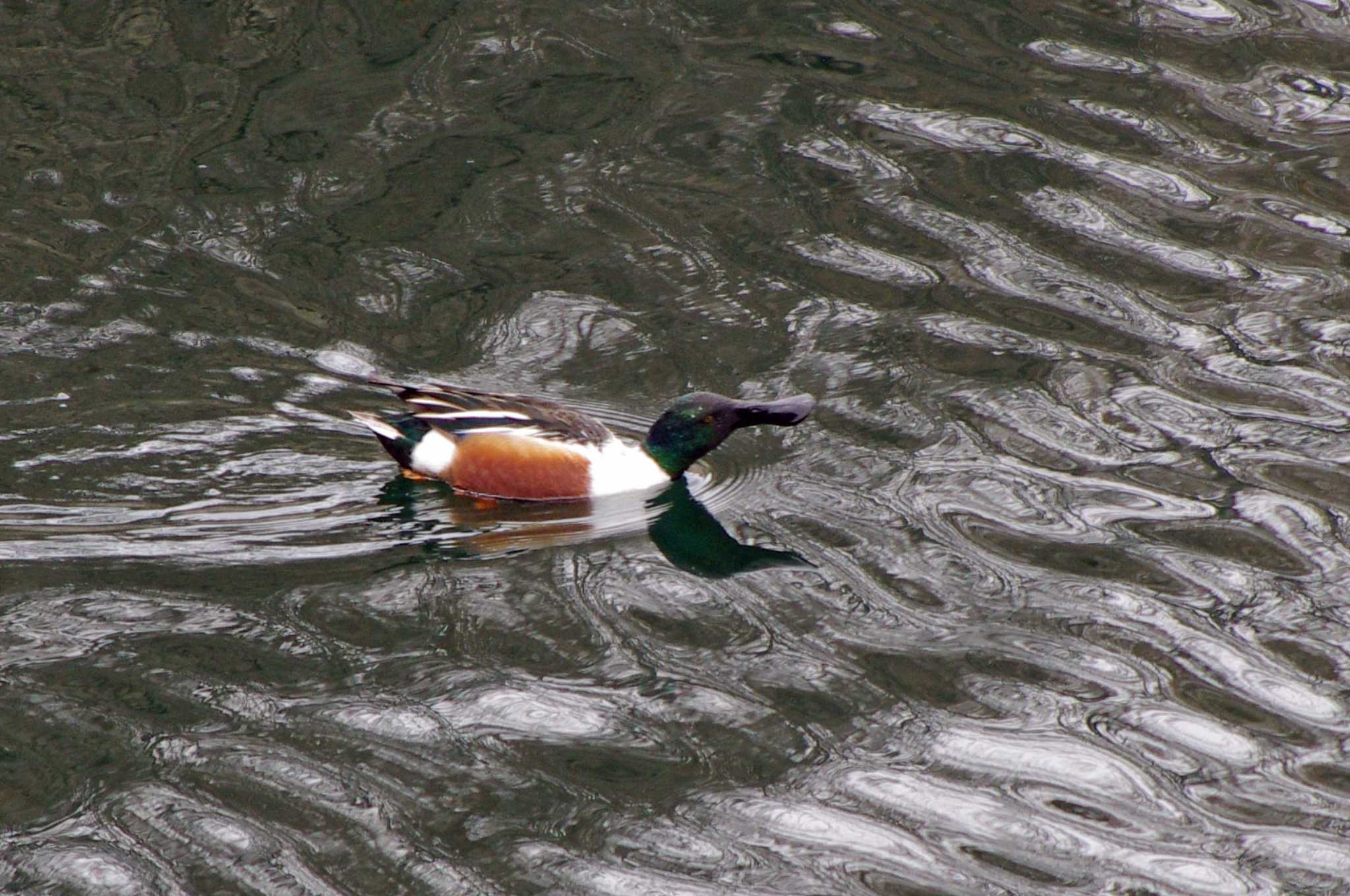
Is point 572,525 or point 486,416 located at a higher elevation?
point 486,416

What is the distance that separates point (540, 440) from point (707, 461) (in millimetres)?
879

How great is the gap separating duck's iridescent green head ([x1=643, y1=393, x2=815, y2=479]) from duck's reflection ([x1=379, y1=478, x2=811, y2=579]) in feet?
0.56

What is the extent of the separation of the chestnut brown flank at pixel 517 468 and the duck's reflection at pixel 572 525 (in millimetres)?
56

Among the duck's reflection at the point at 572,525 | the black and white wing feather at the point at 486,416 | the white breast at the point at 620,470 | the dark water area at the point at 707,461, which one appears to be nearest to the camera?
the dark water area at the point at 707,461

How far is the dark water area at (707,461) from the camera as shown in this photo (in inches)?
205

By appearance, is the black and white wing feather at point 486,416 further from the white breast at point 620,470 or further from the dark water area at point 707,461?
the dark water area at point 707,461

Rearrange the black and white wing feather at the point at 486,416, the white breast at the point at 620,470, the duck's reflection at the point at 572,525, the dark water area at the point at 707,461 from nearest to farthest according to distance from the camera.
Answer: the dark water area at the point at 707,461
the duck's reflection at the point at 572,525
the black and white wing feather at the point at 486,416
the white breast at the point at 620,470

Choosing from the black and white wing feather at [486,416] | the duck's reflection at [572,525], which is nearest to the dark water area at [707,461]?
the duck's reflection at [572,525]

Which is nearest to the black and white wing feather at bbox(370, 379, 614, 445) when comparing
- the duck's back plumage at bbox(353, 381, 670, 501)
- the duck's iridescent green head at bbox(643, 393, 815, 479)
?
the duck's back plumage at bbox(353, 381, 670, 501)

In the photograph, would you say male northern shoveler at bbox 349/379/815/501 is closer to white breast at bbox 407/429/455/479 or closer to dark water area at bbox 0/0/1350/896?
white breast at bbox 407/429/455/479

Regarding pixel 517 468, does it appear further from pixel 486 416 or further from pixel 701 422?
pixel 701 422

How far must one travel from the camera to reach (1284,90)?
1086 centimetres

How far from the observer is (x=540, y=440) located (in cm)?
743

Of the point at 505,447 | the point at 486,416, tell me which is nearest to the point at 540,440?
the point at 505,447
